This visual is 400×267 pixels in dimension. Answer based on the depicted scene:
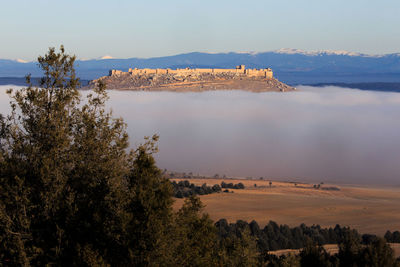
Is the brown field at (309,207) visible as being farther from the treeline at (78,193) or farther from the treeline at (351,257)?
the treeline at (78,193)

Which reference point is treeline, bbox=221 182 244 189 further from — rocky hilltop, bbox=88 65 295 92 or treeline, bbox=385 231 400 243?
rocky hilltop, bbox=88 65 295 92

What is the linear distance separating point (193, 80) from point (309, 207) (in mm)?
97972

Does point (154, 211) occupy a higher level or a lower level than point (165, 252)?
higher

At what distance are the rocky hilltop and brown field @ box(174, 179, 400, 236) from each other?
75.6m

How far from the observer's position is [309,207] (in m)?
47.5

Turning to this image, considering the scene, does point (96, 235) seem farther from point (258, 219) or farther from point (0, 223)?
point (258, 219)

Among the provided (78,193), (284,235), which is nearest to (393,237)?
(284,235)

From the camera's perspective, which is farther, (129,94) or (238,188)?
(129,94)

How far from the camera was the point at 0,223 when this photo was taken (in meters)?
11.8

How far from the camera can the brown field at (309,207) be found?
41.8 metres

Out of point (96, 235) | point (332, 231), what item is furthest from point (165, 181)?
point (332, 231)

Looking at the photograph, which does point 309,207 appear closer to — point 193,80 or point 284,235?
point 284,235

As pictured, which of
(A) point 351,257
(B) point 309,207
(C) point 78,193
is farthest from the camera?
(B) point 309,207

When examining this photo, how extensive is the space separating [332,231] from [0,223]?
25.6 metres
